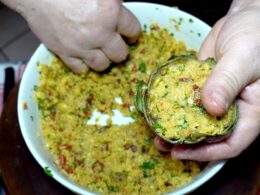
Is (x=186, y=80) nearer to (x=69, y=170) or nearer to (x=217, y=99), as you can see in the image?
(x=217, y=99)

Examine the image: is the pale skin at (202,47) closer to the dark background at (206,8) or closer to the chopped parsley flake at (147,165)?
the chopped parsley flake at (147,165)

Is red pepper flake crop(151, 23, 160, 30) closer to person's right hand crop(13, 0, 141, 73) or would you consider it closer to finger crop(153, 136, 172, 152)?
person's right hand crop(13, 0, 141, 73)

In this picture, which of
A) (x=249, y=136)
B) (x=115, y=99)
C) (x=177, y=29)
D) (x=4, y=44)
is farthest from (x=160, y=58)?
(x=4, y=44)

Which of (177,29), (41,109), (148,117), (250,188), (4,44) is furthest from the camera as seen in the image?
(4,44)

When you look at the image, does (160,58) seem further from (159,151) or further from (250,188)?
(250,188)

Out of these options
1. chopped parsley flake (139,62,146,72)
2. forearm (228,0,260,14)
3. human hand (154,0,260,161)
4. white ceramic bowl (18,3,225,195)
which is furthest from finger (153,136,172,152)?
forearm (228,0,260,14)

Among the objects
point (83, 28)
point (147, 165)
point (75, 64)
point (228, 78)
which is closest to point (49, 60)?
point (75, 64)

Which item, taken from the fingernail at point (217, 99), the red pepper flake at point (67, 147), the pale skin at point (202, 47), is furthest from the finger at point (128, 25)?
the fingernail at point (217, 99)
